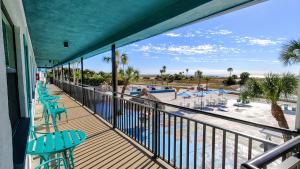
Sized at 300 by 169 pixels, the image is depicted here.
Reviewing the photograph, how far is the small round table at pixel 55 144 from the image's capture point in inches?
70.6

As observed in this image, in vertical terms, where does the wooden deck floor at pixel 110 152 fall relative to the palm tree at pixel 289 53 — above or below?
below

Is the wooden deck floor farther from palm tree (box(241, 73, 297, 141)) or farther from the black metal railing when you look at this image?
palm tree (box(241, 73, 297, 141))

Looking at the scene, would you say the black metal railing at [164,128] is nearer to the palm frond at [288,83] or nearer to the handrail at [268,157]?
the handrail at [268,157]

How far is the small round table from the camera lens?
1.79 metres

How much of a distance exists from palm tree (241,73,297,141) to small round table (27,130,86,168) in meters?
7.03

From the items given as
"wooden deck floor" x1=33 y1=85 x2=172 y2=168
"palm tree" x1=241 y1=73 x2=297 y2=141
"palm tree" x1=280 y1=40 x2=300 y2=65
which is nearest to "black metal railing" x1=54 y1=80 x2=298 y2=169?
"wooden deck floor" x1=33 y1=85 x2=172 y2=168

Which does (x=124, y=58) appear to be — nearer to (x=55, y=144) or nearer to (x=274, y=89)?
(x=274, y=89)

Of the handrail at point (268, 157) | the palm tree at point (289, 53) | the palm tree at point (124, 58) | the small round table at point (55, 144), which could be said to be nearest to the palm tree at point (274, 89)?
the palm tree at point (289, 53)

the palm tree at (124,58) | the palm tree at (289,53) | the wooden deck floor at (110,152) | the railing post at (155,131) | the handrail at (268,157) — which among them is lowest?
the wooden deck floor at (110,152)

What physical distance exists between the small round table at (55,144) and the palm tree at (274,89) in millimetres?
7032

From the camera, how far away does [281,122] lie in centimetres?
707

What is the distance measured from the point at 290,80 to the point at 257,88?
1.17 metres

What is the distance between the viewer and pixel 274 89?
22.4 ft

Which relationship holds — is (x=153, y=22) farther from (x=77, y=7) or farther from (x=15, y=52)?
(x=15, y=52)
